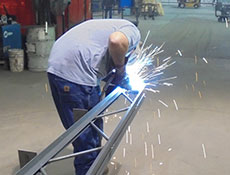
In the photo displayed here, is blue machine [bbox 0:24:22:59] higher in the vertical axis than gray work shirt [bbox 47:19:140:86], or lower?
lower

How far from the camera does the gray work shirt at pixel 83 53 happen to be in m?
2.01

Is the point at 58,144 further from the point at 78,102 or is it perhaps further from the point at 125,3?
the point at 125,3

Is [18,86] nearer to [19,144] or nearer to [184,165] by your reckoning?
[19,144]

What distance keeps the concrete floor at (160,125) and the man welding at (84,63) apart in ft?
2.50

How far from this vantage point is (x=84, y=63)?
6.64ft

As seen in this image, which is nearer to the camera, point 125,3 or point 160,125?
point 160,125

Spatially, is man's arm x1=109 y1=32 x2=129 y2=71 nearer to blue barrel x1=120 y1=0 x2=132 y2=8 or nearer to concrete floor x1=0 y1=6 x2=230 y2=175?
concrete floor x1=0 y1=6 x2=230 y2=175

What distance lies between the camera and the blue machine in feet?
17.6

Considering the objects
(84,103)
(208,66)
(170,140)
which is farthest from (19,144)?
(208,66)

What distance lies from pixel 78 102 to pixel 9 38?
388 cm

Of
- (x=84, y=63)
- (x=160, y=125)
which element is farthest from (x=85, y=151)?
(x=160, y=125)

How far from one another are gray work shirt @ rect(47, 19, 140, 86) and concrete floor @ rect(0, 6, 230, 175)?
3.16 ft

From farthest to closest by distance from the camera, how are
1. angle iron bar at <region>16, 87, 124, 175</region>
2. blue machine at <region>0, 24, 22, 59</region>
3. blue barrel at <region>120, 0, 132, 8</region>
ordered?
blue barrel at <region>120, 0, 132, 8</region>, blue machine at <region>0, 24, 22, 59</region>, angle iron bar at <region>16, 87, 124, 175</region>

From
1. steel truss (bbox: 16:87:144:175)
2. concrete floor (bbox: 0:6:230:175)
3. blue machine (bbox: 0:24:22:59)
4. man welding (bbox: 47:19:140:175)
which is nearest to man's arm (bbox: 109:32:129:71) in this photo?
man welding (bbox: 47:19:140:175)
